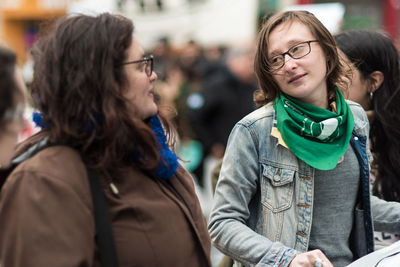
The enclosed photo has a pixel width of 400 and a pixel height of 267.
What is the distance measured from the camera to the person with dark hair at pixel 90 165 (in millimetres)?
1923

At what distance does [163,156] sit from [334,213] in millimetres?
773

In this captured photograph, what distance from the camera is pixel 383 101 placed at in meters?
3.26

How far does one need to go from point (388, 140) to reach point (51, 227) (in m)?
1.95

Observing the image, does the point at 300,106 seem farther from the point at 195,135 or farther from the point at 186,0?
the point at 186,0

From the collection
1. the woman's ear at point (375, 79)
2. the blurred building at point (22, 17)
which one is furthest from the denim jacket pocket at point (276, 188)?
the blurred building at point (22, 17)

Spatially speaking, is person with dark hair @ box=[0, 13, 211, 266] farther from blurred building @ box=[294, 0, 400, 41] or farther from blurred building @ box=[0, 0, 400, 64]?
blurred building @ box=[294, 0, 400, 41]

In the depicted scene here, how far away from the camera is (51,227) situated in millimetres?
1921

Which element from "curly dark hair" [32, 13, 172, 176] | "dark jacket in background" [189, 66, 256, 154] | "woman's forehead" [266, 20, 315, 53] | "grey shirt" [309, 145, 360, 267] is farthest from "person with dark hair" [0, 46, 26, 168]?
"dark jacket in background" [189, 66, 256, 154]

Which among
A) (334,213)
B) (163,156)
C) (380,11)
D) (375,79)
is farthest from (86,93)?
(380,11)

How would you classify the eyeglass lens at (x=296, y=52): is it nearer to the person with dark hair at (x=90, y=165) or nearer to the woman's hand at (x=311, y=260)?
the person with dark hair at (x=90, y=165)

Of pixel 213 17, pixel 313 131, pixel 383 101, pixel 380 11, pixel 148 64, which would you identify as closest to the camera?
pixel 148 64

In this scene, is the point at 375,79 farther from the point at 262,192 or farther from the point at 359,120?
the point at 262,192

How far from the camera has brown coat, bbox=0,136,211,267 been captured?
1.90 m

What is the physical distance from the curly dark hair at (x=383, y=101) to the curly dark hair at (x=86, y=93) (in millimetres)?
1583
